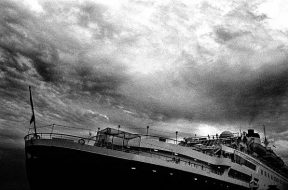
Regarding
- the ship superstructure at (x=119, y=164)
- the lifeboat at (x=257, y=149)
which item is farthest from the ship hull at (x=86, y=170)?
the lifeboat at (x=257, y=149)

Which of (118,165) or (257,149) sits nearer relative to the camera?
(118,165)

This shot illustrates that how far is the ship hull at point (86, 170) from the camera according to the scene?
907 inches

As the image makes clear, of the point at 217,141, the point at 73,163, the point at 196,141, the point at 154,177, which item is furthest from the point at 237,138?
the point at 73,163

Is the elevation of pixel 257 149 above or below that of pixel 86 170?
above

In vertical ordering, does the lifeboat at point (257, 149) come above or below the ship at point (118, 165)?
above

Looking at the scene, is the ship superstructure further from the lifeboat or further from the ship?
the lifeboat

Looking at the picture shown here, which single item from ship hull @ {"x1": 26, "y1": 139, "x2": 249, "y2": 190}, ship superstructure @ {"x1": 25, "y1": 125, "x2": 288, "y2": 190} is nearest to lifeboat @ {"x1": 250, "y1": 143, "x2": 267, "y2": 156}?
ship superstructure @ {"x1": 25, "y1": 125, "x2": 288, "y2": 190}

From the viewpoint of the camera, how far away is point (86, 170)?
2306 centimetres

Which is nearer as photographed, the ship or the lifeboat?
the ship

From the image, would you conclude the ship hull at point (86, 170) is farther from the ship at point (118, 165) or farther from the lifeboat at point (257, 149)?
the lifeboat at point (257, 149)

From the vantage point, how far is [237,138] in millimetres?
43688

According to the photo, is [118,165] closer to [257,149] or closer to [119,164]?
[119,164]

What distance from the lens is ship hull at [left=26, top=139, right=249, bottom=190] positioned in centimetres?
2303

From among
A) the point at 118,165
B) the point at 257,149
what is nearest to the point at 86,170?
the point at 118,165
